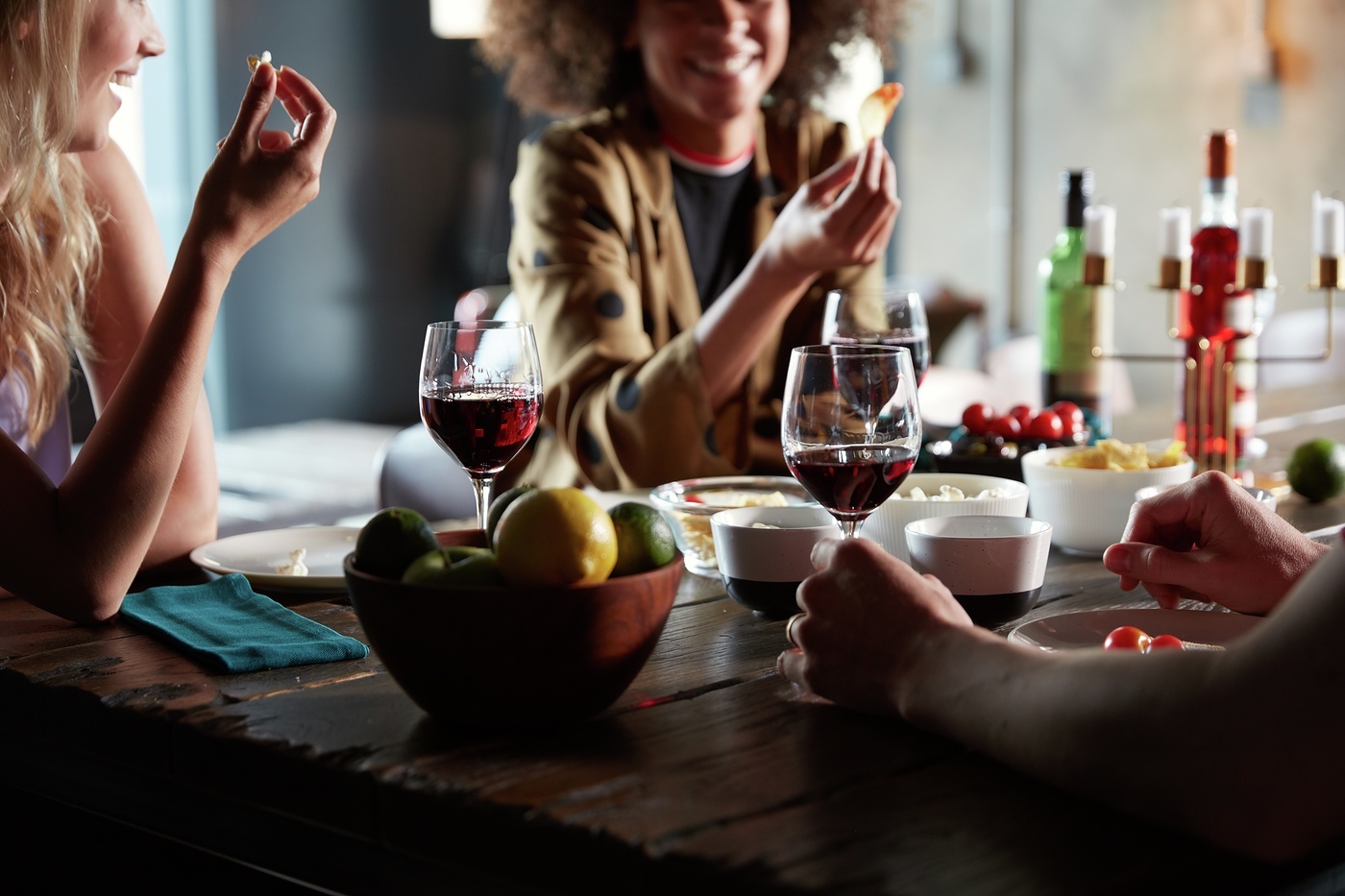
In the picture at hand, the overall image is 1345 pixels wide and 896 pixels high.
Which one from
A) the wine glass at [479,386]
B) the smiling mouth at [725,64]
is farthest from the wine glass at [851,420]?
the smiling mouth at [725,64]

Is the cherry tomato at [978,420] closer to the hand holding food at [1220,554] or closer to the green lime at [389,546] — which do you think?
the hand holding food at [1220,554]

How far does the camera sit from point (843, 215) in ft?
5.84

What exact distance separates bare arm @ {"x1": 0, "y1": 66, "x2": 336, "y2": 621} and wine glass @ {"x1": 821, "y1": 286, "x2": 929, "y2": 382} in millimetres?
593

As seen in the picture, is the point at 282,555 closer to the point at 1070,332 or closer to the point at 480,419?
the point at 480,419

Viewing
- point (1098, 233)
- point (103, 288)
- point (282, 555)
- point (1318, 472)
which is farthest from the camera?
point (1098, 233)

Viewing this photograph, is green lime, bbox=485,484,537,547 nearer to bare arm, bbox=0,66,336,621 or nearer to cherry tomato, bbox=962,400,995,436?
bare arm, bbox=0,66,336,621

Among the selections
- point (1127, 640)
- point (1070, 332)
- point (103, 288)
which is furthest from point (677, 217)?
point (1127, 640)

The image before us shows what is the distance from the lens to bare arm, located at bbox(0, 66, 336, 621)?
1.09 metres

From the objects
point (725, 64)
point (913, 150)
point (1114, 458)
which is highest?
point (913, 150)

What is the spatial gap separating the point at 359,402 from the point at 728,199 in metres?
4.14

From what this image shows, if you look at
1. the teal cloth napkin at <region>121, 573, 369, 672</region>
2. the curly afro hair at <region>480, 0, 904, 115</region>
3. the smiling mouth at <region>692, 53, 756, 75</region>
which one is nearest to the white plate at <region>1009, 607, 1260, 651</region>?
the teal cloth napkin at <region>121, 573, 369, 672</region>

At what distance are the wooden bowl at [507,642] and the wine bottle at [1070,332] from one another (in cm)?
117

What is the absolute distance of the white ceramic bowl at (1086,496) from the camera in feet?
4.45

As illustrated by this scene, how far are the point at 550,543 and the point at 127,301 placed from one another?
0.93 meters
